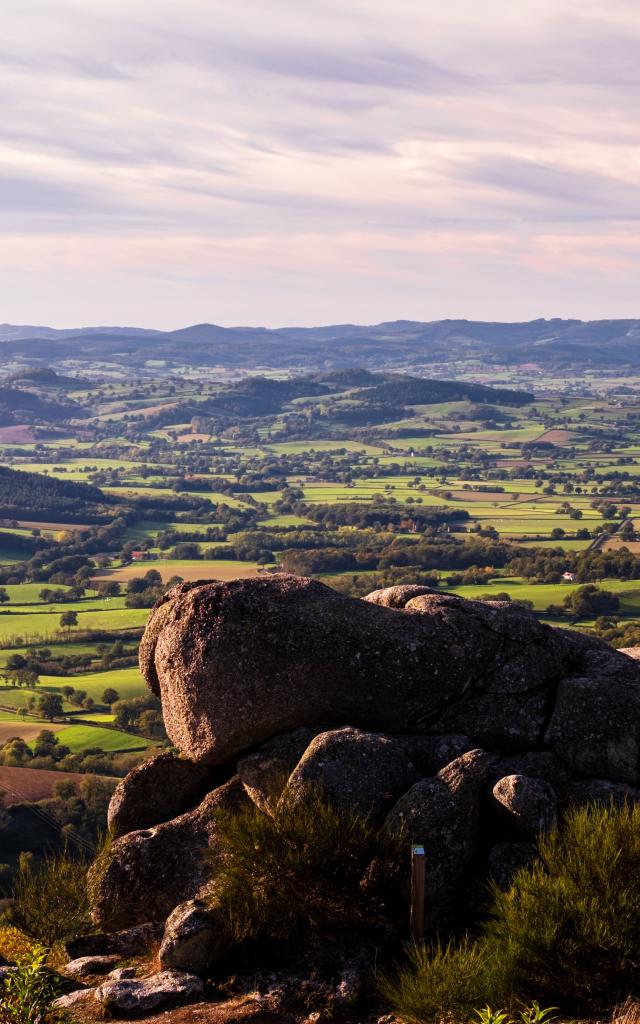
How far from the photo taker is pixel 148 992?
17.2 metres

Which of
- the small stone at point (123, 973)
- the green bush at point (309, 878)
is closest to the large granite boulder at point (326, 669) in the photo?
the green bush at point (309, 878)

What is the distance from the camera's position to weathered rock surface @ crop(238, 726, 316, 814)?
66.7ft

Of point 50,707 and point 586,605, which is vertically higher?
point 586,605

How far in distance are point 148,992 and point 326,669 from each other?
7.36m

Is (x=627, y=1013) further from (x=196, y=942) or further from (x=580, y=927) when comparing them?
(x=196, y=942)

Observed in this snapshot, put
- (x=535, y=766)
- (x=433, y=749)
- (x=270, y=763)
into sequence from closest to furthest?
(x=535, y=766) < (x=270, y=763) < (x=433, y=749)

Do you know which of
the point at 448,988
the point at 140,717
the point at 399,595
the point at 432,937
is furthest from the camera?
the point at 140,717

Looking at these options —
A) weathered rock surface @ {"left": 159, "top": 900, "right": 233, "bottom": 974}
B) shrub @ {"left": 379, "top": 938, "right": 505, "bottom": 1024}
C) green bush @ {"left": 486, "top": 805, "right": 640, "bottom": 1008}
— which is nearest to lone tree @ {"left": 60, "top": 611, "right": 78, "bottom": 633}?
weathered rock surface @ {"left": 159, "top": 900, "right": 233, "bottom": 974}

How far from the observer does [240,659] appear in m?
21.3

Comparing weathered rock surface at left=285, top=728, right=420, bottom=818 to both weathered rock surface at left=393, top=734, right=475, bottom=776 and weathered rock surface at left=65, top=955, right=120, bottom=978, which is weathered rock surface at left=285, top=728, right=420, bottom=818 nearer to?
weathered rock surface at left=393, top=734, right=475, bottom=776

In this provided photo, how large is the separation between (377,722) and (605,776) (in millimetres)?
4947

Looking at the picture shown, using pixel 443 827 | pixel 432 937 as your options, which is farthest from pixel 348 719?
pixel 432 937

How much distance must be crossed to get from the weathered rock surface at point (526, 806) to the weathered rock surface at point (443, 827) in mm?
591

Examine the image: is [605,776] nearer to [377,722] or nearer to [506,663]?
[506,663]
